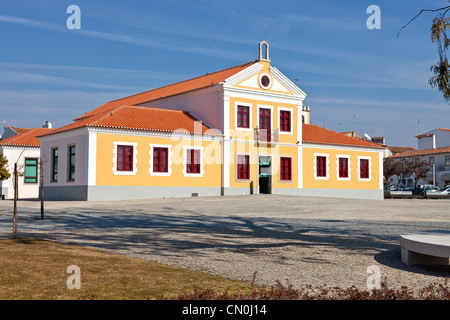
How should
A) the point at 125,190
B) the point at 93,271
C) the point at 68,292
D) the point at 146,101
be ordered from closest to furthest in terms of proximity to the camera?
the point at 68,292, the point at 93,271, the point at 125,190, the point at 146,101

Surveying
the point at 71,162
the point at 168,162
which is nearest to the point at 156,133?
the point at 168,162

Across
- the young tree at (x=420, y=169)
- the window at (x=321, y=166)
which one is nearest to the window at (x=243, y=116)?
the window at (x=321, y=166)

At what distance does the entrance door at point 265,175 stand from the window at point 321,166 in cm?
468

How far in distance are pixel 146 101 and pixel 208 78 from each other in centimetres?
651

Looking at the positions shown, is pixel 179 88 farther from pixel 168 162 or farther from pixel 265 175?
pixel 168 162

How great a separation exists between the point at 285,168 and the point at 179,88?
36.9 ft

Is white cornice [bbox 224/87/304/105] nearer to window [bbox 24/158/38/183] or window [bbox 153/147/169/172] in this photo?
window [bbox 153/147/169/172]

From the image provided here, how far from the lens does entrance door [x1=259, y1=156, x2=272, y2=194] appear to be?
3574cm

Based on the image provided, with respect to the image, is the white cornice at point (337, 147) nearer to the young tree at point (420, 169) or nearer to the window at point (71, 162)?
the window at point (71, 162)

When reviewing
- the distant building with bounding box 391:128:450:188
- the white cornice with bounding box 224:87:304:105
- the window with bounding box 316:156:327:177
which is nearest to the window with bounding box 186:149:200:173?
the white cornice with bounding box 224:87:304:105

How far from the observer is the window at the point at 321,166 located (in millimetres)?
38781

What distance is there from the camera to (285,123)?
122ft

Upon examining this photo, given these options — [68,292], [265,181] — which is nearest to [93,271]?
[68,292]

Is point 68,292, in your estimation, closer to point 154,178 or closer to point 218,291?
point 218,291
